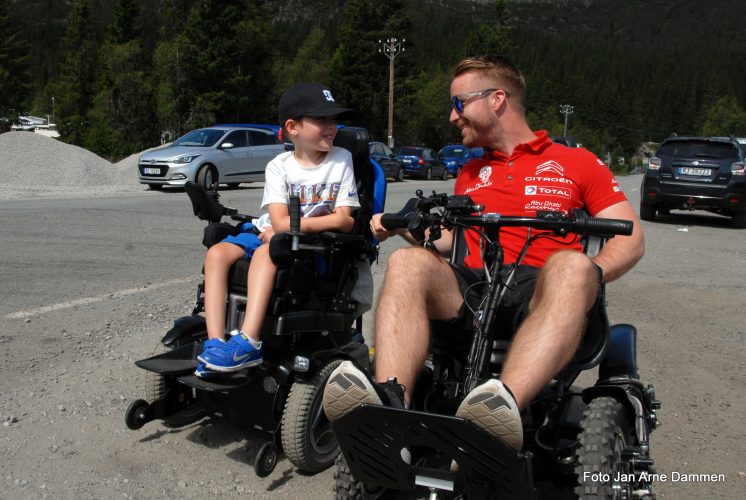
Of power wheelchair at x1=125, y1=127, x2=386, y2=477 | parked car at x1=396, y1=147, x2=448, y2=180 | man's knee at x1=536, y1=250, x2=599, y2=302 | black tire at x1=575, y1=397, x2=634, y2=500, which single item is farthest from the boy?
parked car at x1=396, y1=147, x2=448, y2=180

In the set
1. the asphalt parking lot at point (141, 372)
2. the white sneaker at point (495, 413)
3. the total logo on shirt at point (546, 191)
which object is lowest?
the asphalt parking lot at point (141, 372)

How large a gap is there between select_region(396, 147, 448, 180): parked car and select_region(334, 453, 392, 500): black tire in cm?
3195

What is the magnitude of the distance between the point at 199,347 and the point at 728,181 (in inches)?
536

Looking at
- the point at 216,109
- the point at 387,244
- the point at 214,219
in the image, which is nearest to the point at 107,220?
the point at 387,244

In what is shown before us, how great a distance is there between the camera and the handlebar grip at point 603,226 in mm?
2730

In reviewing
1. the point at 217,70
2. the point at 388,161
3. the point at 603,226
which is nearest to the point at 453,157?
the point at 388,161

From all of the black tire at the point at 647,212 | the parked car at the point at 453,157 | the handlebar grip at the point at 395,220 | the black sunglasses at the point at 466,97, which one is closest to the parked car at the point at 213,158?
the black tire at the point at 647,212

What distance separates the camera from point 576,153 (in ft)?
12.2

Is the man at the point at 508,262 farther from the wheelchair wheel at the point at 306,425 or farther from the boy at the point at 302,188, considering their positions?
the wheelchair wheel at the point at 306,425

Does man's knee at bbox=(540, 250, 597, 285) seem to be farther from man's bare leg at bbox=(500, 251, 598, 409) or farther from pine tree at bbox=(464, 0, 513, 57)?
pine tree at bbox=(464, 0, 513, 57)

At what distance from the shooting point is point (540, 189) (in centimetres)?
359

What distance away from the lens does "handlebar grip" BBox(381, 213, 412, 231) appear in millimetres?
3180

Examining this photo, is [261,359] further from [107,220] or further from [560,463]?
[107,220]

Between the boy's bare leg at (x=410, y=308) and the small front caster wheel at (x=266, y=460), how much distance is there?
0.91 metres
